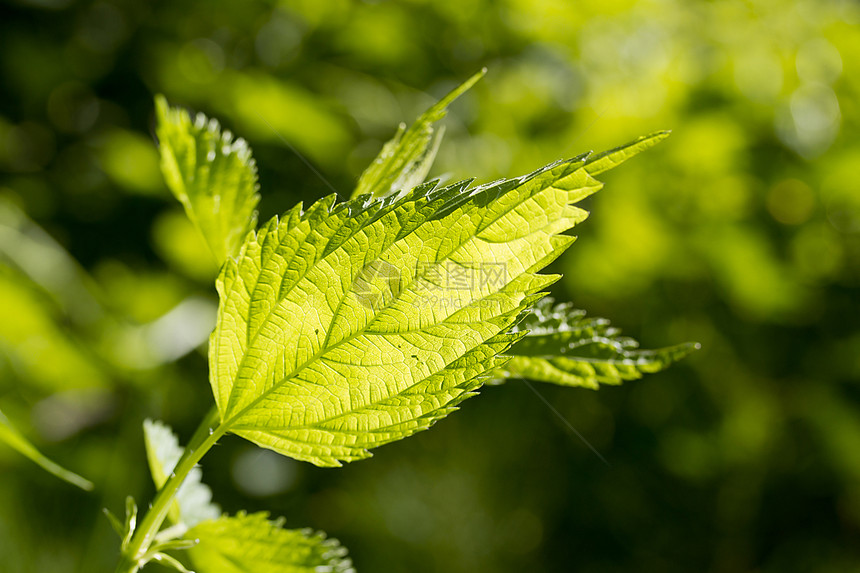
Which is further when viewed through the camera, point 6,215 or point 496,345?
point 6,215

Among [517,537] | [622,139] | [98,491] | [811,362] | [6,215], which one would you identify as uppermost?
[6,215]

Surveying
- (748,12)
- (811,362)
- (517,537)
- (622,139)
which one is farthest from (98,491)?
(748,12)

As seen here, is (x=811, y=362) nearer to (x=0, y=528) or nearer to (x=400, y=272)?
(x=400, y=272)

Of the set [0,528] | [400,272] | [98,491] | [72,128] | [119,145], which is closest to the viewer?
[400,272]

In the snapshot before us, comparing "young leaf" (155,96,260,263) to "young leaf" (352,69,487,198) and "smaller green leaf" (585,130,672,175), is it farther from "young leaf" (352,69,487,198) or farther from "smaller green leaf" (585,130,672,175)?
"smaller green leaf" (585,130,672,175)

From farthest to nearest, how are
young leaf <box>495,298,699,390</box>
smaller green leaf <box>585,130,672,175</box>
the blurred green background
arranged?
1. the blurred green background
2. young leaf <box>495,298,699,390</box>
3. smaller green leaf <box>585,130,672,175</box>

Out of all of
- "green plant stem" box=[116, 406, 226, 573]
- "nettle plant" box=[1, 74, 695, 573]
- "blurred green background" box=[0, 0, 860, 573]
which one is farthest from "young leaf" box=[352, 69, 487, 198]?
"blurred green background" box=[0, 0, 860, 573]
